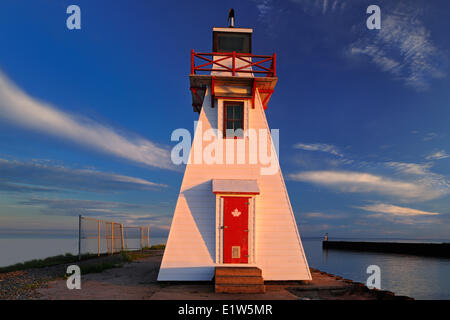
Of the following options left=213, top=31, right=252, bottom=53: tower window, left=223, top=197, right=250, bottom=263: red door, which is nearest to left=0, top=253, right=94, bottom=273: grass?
left=223, top=197, right=250, bottom=263: red door

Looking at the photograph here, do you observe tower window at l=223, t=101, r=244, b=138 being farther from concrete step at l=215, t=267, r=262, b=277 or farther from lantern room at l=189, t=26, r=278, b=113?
concrete step at l=215, t=267, r=262, b=277

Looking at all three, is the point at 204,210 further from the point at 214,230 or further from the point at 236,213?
the point at 236,213

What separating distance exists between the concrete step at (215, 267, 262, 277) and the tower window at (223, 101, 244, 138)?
5203 millimetres

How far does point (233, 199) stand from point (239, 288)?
127 inches

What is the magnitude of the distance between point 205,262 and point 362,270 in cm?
3639

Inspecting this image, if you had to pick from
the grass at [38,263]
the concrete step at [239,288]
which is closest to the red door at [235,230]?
the concrete step at [239,288]

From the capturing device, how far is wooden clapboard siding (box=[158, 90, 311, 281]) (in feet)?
37.1

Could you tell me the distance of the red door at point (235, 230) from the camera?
11.3m

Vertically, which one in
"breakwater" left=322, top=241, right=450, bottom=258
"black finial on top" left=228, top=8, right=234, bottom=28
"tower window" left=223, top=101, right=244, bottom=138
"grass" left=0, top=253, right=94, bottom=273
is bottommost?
"breakwater" left=322, top=241, right=450, bottom=258

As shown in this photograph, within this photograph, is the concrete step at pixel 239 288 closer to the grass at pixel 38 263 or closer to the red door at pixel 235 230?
the red door at pixel 235 230

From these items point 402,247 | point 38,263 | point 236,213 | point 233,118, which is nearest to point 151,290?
point 236,213

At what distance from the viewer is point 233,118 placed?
12773mm
